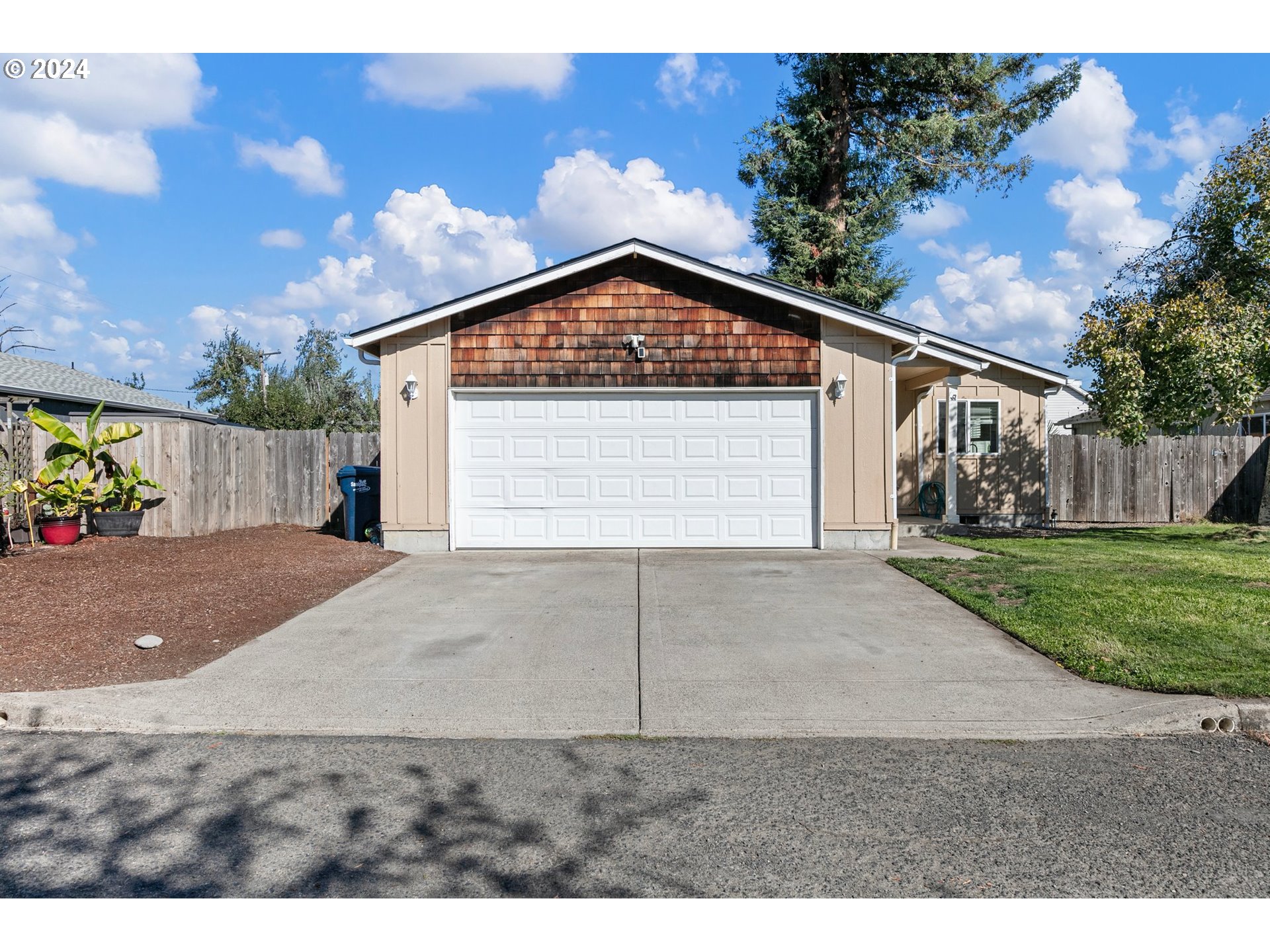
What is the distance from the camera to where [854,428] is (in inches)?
461

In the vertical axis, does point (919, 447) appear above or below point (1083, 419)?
below

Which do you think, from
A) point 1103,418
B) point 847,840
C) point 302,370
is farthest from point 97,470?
point 302,370

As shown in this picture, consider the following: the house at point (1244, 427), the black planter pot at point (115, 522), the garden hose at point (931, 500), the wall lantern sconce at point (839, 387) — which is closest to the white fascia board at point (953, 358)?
the wall lantern sconce at point (839, 387)

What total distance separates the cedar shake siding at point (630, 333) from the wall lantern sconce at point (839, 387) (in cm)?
38

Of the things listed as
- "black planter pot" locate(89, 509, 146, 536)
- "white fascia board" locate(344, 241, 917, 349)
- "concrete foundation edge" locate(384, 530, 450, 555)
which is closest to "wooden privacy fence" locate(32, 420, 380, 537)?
"black planter pot" locate(89, 509, 146, 536)

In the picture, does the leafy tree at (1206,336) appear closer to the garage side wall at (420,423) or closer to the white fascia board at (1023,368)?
the white fascia board at (1023,368)

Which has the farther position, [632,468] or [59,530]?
[632,468]

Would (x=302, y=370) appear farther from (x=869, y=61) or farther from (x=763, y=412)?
(x=763, y=412)

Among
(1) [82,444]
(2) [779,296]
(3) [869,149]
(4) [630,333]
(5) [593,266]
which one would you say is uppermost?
(3) [869,149]

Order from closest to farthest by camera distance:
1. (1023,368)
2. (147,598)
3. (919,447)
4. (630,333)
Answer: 1. (147,598)
2. (630,333)
3. (1023,368)
4. (919,447)

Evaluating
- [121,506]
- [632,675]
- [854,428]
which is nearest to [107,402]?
[121,506]

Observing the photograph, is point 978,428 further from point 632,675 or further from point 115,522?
point 115,522

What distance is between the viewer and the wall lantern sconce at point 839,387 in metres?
11.6

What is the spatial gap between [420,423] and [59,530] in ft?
15.7
